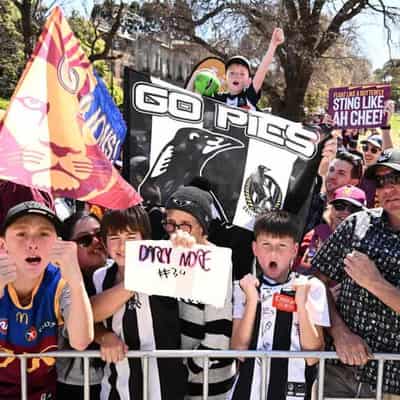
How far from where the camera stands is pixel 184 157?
124 inches

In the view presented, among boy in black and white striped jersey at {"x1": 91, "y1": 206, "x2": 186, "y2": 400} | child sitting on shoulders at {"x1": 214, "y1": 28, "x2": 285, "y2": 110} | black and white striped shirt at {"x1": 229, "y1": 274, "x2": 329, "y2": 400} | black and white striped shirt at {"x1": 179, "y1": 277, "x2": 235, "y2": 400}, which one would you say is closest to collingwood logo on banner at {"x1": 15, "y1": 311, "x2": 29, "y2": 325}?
boy in black and white striped jersey at {"x1": 91, "y1": 206, "x2": 186, "y2": 400}

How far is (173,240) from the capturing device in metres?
2.11

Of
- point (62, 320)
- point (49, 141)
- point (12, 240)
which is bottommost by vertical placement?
point (62, 320)

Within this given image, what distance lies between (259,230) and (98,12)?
58.6ft

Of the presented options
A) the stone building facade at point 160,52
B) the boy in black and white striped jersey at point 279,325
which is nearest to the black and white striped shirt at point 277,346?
the boy in black and white striped jersey at point 279,325

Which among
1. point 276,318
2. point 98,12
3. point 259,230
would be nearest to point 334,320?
point 276,318

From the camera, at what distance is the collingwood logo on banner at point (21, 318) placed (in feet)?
7.16

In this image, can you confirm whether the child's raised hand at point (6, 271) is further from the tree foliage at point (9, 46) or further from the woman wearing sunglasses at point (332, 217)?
the tree foliage at point (9, 46)

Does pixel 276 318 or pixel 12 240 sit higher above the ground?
pixel 12 240

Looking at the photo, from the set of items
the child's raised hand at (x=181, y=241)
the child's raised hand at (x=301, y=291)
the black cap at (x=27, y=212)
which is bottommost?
the child's raised hand at (x=301, y=291)

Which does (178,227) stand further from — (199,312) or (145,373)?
(145,373)

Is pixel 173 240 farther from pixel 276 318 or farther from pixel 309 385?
pixel 309 385

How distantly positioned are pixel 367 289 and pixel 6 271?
59.7 inches

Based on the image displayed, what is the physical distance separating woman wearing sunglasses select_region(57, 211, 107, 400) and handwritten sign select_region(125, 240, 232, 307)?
0.41 m
